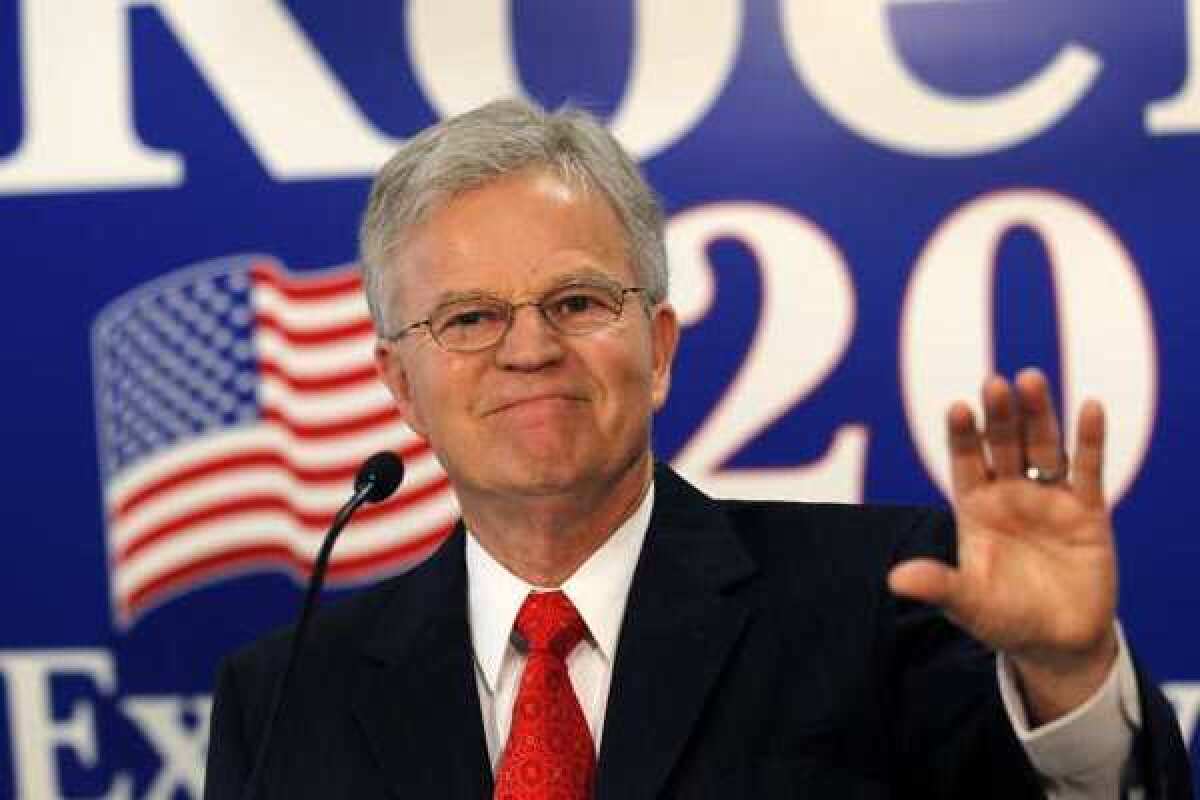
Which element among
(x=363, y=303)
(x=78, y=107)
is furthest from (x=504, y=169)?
(x=78, y=107)

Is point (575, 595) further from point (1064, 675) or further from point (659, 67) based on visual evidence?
point (659, 67)

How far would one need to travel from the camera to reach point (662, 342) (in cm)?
161

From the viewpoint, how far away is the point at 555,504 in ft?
4.94

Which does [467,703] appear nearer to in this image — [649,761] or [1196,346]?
[649,761]

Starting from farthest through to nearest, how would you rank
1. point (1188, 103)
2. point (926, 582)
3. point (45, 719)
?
point (45, 719) → point (1188, 103) → point (926, 582)

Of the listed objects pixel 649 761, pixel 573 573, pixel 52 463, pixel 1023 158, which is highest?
pixel 1023 158

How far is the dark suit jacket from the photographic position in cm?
137

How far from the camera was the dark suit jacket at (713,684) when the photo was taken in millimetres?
1366

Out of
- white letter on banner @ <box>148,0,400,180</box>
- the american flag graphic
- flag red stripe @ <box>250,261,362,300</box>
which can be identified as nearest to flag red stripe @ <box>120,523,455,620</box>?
the american flag graphic

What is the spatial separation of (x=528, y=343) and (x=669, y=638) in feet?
0.96

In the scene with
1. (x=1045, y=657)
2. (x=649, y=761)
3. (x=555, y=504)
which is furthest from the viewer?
(x=555, y=504)

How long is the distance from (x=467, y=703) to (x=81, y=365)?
125cm

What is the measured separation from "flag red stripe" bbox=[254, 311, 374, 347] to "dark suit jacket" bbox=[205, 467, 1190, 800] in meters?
0.81

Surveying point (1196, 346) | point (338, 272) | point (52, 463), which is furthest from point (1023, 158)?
point (52, 463)
